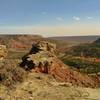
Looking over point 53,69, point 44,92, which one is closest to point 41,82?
point 44,92

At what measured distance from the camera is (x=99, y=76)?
18.5 meters

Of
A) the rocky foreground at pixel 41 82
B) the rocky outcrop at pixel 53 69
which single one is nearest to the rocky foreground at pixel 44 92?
the rocky foreground at pixel 41 82

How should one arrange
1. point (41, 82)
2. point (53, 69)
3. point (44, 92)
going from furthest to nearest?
point (53, 69), point (41, 82), point (44, 92)

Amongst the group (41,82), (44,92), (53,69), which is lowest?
(44,92)

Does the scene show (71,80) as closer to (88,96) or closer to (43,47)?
(88,96)

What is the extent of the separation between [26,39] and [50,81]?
91731mm

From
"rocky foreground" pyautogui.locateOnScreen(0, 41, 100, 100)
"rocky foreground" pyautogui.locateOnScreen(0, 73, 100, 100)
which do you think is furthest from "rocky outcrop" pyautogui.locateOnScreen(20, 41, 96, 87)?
"rocky foreground" pyautogui.locateOnScreen(0, 73, 100, 100)

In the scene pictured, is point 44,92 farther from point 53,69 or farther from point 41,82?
point 53,69

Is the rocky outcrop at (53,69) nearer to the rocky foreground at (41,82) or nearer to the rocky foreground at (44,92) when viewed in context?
the rocky foreground at (41,82)

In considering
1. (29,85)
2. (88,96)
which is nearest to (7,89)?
(29,85)

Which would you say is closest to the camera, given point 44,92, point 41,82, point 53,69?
point 44,92

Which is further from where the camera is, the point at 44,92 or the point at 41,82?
the point at 41,82

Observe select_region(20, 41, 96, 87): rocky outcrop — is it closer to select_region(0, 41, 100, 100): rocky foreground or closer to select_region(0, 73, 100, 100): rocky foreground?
select_region(0, 41, 100, 100): rocky foreground

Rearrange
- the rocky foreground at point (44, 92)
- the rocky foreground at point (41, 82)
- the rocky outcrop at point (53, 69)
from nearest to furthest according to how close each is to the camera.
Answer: the rocky foreground at point (44, 92) → the rocky foreground at point (41, 82) → the rocky outcrop at point (53, 69)
